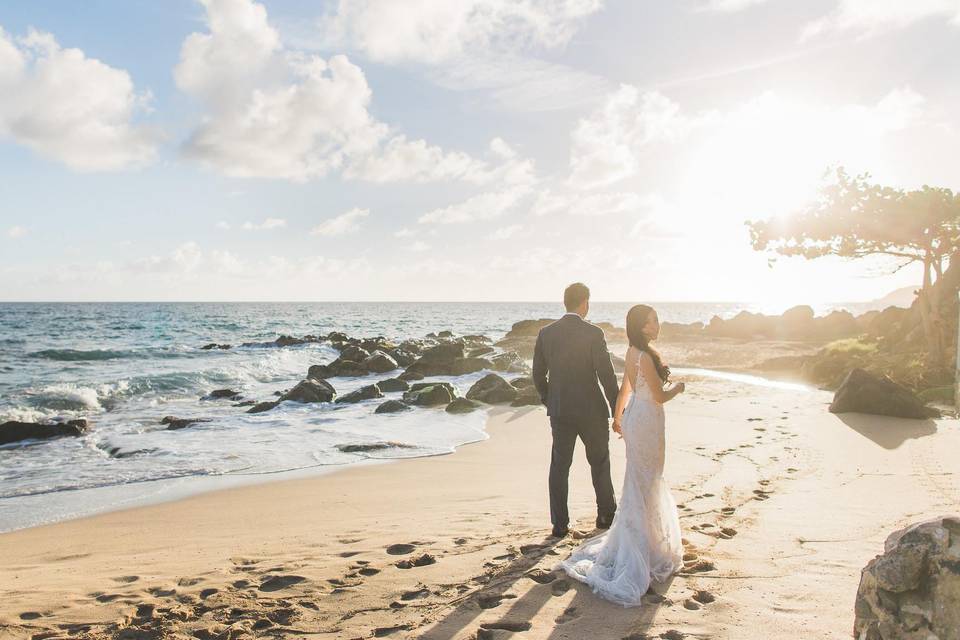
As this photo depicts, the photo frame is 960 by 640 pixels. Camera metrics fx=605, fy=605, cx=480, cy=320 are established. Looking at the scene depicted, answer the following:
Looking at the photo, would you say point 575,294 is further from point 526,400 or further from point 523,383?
point 523,383

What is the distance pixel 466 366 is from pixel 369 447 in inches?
533

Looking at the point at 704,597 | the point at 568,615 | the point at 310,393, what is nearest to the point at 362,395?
the point at 310,393

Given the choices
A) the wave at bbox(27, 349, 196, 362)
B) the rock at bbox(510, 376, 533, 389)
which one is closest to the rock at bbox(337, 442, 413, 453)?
the rock at bbox(510, 376, 533, 389)

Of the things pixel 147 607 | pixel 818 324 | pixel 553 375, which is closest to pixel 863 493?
pixel 553 375

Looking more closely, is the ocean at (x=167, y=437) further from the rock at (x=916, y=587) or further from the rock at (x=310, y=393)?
the rock at (x=916, y=587)

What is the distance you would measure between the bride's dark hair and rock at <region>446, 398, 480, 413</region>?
10479 millimetres

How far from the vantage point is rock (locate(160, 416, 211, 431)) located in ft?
45.0

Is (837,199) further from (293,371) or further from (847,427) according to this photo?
(293,371)

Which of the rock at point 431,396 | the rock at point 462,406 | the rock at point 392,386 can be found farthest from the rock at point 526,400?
the rock at point 392,386

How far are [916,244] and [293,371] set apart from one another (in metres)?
24.5

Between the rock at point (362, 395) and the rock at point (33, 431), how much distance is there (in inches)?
249

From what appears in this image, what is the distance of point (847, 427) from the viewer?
10.4 metres

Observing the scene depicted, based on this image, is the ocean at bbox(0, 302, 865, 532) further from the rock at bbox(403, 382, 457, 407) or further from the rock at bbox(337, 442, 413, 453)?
the rock at bbox(403, 382, 457, 407)

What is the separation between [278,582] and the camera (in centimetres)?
478
